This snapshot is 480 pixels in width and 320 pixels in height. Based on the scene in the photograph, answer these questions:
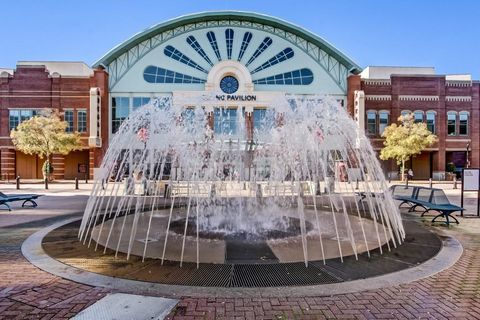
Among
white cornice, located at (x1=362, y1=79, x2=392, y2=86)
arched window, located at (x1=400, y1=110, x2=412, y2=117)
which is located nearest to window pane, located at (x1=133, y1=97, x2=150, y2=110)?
white cornice, located at (x1=362, y1=79, x2=392, y2=86)

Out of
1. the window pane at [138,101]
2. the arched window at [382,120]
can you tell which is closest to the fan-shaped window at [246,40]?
the window pane at [138,101]

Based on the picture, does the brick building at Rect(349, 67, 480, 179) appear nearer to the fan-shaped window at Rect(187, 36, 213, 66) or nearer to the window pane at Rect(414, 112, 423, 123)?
the window pane at Rect(414, 112, 423, 123)

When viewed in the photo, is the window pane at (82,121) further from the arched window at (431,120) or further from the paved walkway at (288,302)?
the arched window at (431,120)

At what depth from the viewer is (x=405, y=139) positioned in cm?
3462

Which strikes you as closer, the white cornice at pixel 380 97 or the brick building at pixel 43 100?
the brick building at pixel 43 100

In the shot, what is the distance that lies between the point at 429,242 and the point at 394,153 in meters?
30.0

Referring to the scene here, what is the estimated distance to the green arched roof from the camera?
37.8 m

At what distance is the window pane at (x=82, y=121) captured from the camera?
37.2m

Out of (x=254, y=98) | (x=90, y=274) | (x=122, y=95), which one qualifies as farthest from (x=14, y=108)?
(x=90, y=274)

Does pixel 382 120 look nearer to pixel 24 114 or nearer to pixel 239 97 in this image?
pixel 239 97

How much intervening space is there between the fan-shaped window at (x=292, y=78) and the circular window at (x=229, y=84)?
236 centimetres

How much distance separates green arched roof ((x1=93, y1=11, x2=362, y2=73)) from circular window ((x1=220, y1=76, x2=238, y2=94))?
24.9 feet

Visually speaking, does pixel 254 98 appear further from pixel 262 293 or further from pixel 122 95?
pixel 262 293

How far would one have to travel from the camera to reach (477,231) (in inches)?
355
